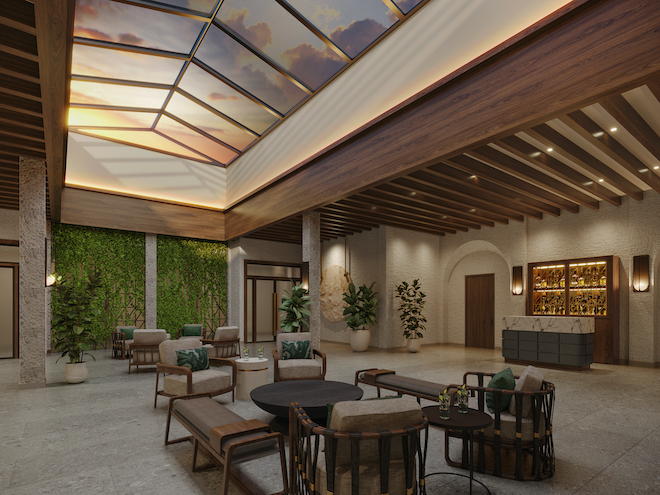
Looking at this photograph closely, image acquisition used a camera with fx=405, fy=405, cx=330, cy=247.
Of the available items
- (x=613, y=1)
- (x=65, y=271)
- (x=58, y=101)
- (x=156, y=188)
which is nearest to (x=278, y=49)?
(x=58, y=101)

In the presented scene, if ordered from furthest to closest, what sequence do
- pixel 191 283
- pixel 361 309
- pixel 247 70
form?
pixel 191 283
pixel 361 309
pixel 247 70

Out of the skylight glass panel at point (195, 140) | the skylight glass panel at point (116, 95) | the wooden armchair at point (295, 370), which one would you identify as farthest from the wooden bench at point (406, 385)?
the skylight glass panel at point (195, 140)

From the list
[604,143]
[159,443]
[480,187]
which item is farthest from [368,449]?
[480,187]

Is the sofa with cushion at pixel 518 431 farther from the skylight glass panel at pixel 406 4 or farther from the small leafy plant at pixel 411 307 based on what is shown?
the small leafy plant at pixel 411 307

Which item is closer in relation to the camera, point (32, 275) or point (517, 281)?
point (32, 275)

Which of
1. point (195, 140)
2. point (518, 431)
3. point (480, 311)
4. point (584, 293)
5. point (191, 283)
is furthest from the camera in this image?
point (191, 283)

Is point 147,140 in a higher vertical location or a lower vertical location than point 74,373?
higher

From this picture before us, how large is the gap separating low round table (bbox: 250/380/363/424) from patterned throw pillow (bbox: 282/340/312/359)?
5.41 feet

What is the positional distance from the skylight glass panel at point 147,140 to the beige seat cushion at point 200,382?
26.4 ft

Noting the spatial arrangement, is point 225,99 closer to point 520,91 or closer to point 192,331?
point 192,331

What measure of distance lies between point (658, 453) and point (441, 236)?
396 inches

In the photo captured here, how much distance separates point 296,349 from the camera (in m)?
6.75

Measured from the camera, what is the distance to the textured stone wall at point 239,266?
44.0 ft

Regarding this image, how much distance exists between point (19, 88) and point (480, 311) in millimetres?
12218
